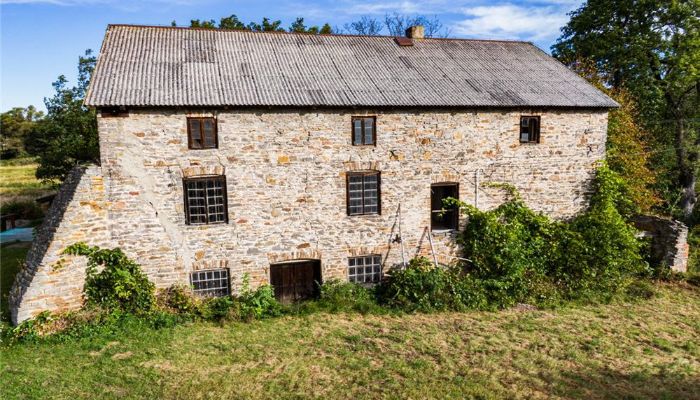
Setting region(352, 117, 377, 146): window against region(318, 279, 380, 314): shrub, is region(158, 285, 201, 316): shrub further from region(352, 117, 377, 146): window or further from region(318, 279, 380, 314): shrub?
region(352, 117, 377, 146): window

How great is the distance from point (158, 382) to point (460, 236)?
978cm

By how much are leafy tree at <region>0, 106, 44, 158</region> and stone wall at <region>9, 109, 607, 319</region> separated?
54.2 m

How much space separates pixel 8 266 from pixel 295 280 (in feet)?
40.8

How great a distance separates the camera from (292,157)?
13469mm

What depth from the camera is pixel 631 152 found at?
65.9ft

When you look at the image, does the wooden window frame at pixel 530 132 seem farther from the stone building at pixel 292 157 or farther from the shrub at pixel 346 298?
the shrub at pixel 346 298

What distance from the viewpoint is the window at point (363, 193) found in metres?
14.1

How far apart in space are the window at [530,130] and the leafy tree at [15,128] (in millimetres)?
60240

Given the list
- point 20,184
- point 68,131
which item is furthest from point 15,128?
point 68,131

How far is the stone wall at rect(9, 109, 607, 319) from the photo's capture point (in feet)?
40.7

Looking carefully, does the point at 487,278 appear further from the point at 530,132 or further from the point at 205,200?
the point at 205,200

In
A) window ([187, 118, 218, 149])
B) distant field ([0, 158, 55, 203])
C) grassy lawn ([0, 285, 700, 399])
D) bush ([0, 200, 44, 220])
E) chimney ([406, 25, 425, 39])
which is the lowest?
grassy lawn ([0, 285, 700, 399])

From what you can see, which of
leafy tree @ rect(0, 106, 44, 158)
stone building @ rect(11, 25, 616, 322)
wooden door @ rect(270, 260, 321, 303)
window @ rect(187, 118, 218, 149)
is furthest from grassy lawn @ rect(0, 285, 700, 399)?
leafy tree @ rect(0, 106, 44, 158)

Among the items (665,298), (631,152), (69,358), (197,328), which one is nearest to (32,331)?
(69,358)
